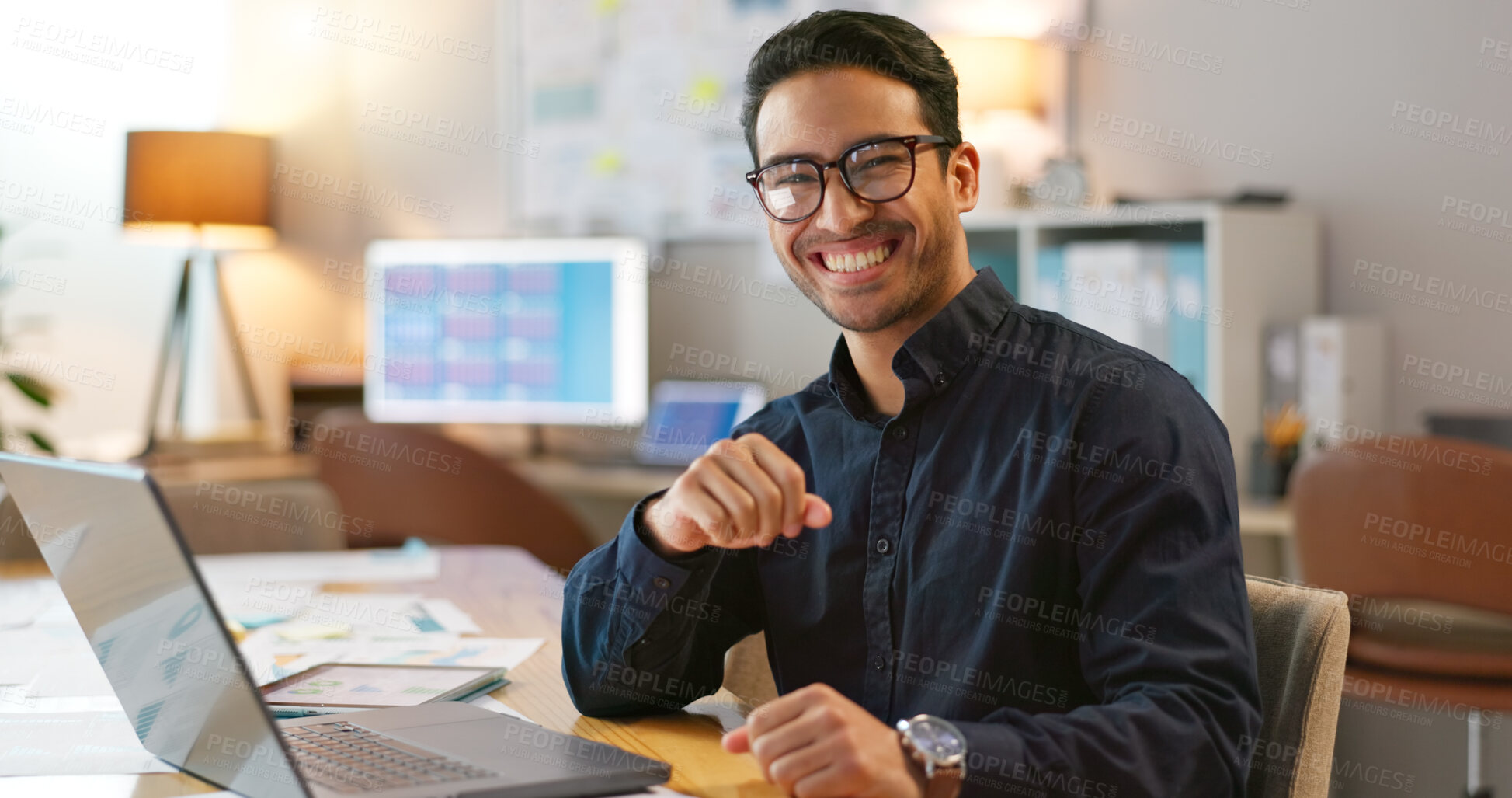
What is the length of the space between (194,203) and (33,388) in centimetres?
72

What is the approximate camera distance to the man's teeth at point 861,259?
4.26ft

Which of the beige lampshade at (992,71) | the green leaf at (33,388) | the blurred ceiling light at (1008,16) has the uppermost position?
the blurred ceiling light at (1008,16)

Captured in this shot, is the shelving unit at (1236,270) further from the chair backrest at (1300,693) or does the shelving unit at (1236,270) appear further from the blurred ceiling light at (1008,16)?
the chair backrest at (1300,693)

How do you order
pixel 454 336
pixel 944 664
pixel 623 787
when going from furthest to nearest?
pixel 454 336
pixel 944 664
pixel 623 787

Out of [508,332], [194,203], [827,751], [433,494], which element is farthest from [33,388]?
[827,751]

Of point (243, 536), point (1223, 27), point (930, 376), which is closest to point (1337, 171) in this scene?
point (1223, 27)

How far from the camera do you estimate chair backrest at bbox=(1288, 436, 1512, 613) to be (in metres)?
1.94

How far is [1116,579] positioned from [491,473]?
2.48 meters

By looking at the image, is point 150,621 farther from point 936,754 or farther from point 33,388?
point 33,388

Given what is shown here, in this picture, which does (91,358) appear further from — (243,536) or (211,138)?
(243,536)

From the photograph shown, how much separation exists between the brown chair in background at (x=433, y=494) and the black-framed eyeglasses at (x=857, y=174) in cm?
207

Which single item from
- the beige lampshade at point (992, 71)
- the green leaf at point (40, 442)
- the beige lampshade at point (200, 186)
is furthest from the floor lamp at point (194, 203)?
the beige lampshade at point (992, 71)

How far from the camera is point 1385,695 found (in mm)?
2115

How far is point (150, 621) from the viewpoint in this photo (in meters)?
0.92
